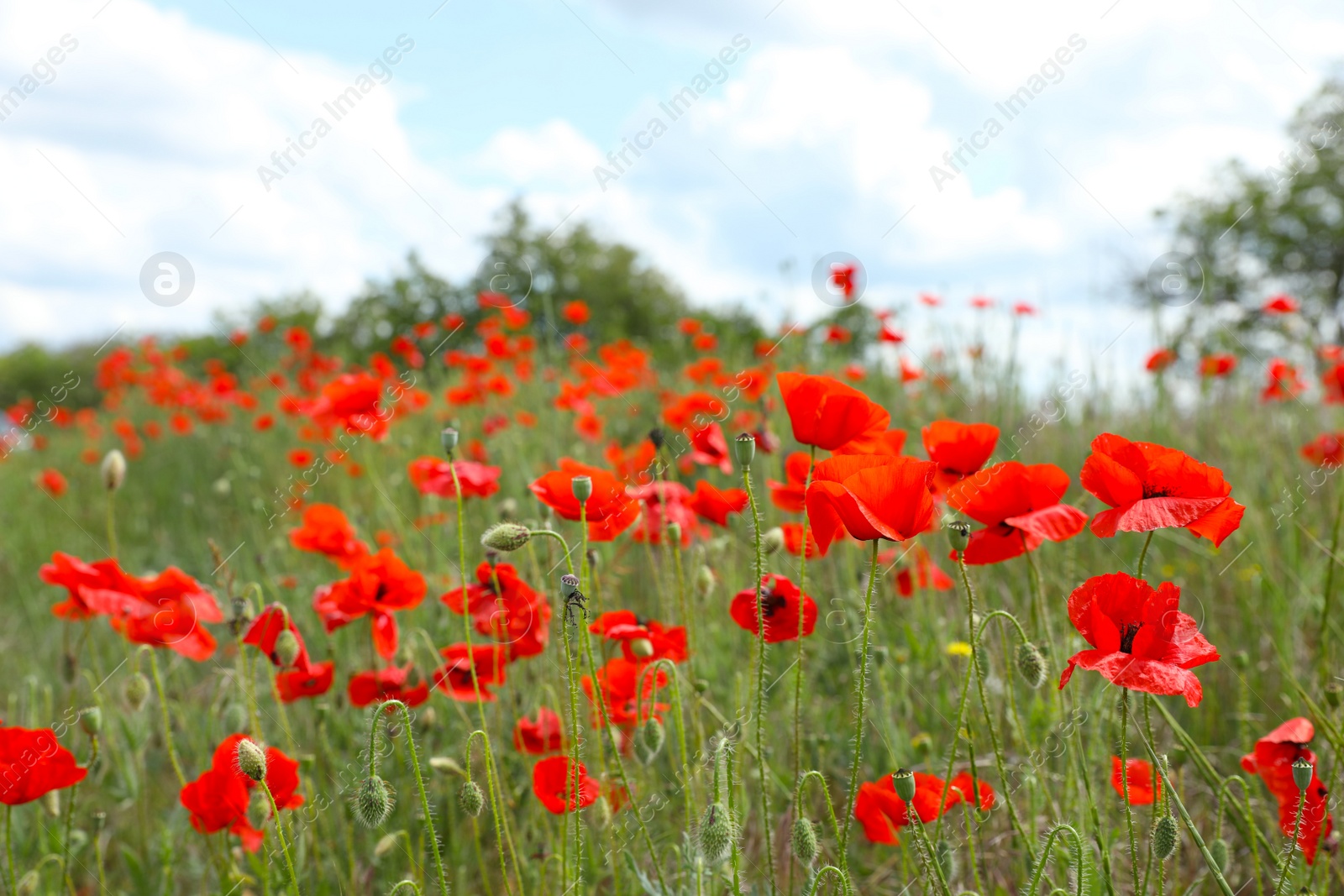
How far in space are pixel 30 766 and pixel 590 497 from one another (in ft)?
3.24

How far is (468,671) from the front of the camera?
1.83 m

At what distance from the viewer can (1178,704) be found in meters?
2.40

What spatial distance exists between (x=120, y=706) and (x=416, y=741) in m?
1.57

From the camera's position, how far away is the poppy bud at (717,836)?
112 cm

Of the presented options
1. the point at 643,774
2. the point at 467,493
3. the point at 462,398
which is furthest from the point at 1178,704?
the point at 462,398

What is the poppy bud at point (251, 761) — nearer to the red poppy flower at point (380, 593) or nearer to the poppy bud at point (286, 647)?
the poppy bud at point (286, 647)

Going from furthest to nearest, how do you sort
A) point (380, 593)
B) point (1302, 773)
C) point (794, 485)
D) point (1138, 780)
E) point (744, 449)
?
point (380, 593) → point (794, 485) → point (1138, 780) → point (744, 449) → point (1302, 773)

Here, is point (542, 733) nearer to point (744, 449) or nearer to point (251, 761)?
point (251, 761)

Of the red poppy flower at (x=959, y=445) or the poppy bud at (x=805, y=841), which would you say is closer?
the poppy bud at (x=805, y=841)

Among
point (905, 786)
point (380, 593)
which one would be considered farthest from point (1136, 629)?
point (380, 593)

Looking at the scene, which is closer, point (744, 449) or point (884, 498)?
point (884, 498)

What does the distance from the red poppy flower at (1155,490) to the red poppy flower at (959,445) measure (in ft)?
0.78

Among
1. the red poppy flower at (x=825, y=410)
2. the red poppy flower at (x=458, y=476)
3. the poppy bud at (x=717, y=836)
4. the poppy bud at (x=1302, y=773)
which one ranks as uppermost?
the red poppy flower at (x=458, y=476)

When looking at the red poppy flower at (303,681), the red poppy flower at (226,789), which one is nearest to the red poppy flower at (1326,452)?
the red poppy flower at (303,681)
